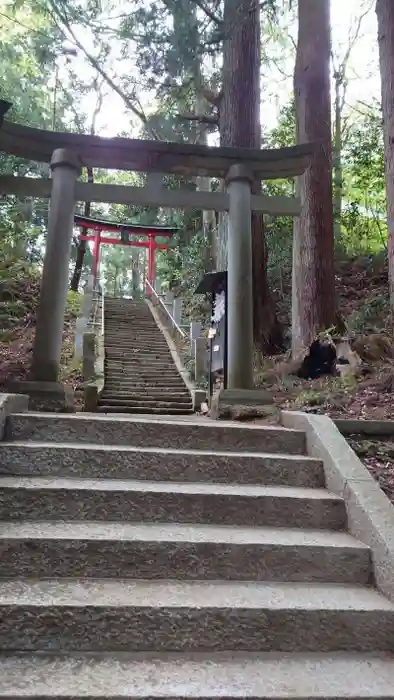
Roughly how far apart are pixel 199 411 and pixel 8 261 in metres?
8.70

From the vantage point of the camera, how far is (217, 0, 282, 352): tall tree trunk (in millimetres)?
8672

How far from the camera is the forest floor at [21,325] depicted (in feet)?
28.1

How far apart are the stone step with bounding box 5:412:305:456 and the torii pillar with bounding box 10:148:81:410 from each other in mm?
1059

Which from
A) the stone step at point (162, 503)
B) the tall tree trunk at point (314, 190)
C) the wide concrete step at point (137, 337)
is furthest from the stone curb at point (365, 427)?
the wide concrete step at point (137, 337)

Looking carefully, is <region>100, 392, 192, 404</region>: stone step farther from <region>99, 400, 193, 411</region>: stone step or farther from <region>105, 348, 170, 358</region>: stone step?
<region>105, 348, 170, 358</region>: stone step

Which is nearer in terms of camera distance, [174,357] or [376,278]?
[174,357]

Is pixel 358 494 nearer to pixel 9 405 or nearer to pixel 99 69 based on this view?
pixel 9 405

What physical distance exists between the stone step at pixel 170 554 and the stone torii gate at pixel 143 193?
236 centimetres

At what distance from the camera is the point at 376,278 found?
38.8ft

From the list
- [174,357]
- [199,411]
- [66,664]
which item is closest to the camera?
[66,664]

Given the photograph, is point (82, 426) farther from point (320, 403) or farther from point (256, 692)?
point (320, 403)

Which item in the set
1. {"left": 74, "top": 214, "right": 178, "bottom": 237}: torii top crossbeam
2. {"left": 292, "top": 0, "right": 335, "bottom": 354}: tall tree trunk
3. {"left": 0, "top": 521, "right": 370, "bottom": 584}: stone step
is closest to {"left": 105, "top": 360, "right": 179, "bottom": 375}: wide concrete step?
{"left": 292, "top": 0, "right": 335, "bottom": 354}: tall tree trunk

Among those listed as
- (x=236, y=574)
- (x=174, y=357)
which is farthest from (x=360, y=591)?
(x=174, y=357)

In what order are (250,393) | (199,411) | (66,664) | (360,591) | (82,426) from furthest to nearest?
(199,411) < (250,393) < (82,426) < (360,591) < (66,664)
